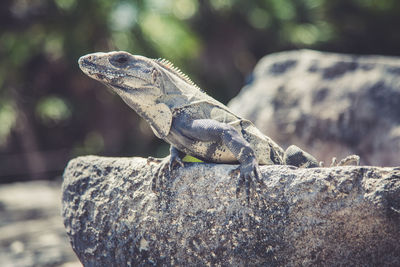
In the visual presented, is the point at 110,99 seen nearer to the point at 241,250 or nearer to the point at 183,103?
the point at 183,103

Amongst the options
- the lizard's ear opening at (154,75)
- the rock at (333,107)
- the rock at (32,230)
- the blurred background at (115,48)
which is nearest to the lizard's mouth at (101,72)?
the lizard's ear opening at (154,75)

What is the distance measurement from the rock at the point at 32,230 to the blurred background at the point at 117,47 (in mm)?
2844

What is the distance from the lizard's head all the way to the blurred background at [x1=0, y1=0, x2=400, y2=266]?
27.1 feet

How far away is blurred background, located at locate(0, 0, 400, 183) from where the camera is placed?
41.1ft

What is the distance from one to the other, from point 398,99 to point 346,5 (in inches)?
365

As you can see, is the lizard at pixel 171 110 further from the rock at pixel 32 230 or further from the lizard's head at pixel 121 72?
the rock at pixel 32 230

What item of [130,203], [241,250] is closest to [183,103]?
[130,203]

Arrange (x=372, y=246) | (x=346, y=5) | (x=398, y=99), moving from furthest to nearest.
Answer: (x=346, y=5) → (x=398, y=99) → (x=372, y=246)

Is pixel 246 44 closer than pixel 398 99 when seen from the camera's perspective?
No

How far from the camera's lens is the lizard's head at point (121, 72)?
3.67 meters

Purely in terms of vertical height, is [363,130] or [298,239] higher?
[363,130]

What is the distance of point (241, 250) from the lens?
3248 mm

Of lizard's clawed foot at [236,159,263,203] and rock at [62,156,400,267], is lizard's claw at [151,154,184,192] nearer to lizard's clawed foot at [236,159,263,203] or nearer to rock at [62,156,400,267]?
rock at [62,156,400,267]

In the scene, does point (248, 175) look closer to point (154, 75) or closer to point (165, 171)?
point (165, 171)
